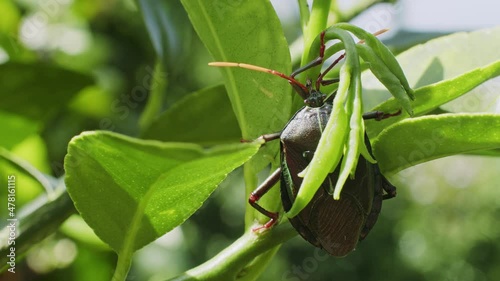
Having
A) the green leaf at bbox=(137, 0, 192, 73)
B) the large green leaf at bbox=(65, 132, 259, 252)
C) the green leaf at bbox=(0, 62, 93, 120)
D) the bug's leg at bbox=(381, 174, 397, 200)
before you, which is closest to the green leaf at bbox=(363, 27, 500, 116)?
the bug's leg at bbox=(381, 174, 397, 200)

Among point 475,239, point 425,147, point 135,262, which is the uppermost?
point 425,147

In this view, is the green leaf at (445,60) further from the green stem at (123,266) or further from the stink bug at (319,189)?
the green stem at (123,266)

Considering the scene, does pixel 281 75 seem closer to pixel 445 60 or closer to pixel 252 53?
pixel 252 53

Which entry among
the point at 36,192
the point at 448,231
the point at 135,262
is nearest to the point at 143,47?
the point at 135,262

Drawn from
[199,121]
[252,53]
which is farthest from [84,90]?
[252,53]

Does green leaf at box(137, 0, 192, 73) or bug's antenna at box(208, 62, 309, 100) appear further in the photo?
green leaf at box(137, 0, 192, 73)

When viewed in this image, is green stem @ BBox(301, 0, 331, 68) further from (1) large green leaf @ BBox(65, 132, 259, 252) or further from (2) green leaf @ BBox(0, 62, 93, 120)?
(2) green leaf @ BBox(0, 62, 93, 120)

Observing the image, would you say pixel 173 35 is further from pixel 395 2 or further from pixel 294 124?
pixel 294 124
